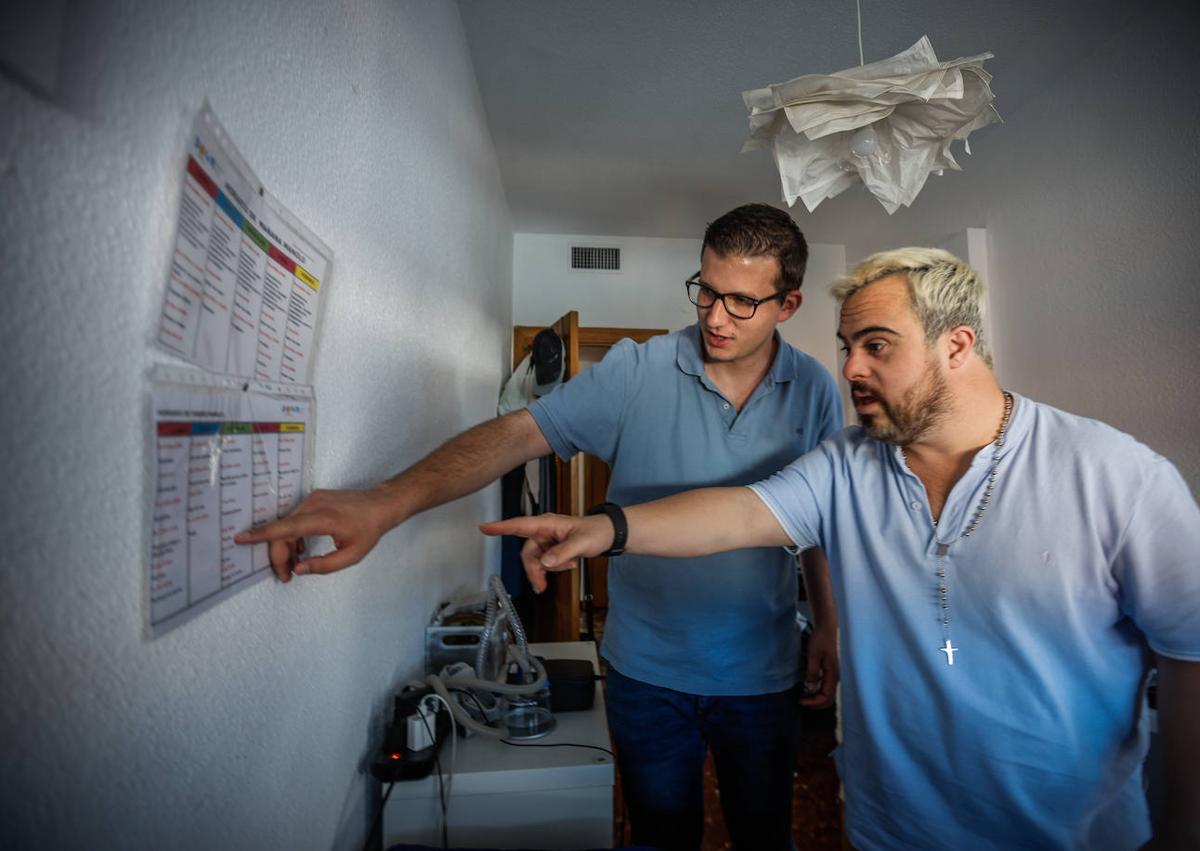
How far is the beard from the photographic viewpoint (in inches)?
40.3

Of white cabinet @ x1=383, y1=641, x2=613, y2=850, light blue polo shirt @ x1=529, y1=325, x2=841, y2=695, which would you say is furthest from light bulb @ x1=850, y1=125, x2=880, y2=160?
white cabinet @ x1=383, y1=641, x2=613, y2=850

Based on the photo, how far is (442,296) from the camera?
1.80 metres

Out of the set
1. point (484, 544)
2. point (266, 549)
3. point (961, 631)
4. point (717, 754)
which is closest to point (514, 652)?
point (717, 754)

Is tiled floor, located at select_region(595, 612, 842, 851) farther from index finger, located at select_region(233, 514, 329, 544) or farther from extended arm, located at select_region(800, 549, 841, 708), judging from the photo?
index finger, located at select_region(233, 514, 329, 544)

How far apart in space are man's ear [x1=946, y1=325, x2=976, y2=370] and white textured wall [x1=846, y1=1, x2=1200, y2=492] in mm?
1575

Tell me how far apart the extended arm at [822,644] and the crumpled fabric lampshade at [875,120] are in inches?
35.0

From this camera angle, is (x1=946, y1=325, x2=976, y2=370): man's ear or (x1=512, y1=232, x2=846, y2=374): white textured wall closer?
(x1=946, y1=325, x2=976, y2=370): man's ear

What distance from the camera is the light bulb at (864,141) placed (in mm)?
1229

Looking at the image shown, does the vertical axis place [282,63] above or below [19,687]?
above

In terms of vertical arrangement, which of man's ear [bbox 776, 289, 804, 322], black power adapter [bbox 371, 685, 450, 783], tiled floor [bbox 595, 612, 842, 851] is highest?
man's ear [bbox 776, 289, 804, 322]

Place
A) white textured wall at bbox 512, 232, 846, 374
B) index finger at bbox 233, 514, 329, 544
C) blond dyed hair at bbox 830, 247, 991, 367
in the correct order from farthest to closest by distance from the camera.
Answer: white textured wall at bbox 512, 232, 846, 374 → blond dyed hair at bbox 830, 247, 991, 367 → index finger at bbox 233, 514, 329, 544

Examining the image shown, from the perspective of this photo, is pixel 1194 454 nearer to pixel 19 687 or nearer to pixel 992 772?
pixel 992 772

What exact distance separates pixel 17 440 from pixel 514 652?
1215 mm

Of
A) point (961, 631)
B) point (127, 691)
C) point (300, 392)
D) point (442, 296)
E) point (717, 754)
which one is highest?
point (442, 296)
